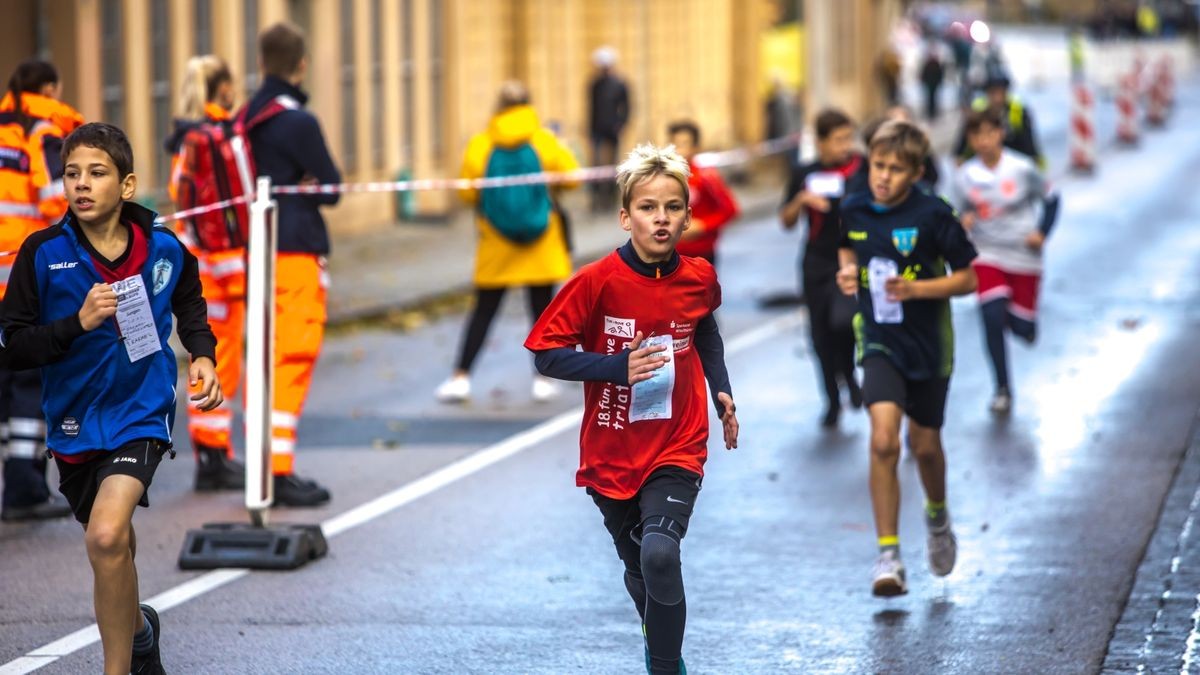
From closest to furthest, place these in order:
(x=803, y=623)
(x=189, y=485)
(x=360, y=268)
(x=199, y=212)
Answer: (x=803, y=623) → (x=199, y=212) → (x=189, y=485) → (x=360, y=268)

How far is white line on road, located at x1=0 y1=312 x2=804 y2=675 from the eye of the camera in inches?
273

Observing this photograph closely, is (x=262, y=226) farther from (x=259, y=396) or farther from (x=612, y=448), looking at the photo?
(x=612, y=448)

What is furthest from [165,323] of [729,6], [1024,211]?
[729,6]

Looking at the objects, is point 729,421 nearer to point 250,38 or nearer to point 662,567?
point 662,567

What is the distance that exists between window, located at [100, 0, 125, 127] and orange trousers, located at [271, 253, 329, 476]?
393 inches

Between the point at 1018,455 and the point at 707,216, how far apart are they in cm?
243

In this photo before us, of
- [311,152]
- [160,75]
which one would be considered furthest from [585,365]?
[160,75]

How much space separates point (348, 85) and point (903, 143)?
676 inches

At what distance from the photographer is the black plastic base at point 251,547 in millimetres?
8125

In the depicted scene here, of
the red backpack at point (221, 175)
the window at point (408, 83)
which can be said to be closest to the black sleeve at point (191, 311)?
the red backpack at point (221, 175)

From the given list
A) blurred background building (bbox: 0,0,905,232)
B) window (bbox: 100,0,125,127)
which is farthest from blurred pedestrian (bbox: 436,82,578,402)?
window (bbox: 100,0,125,127)

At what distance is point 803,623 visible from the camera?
7.34 metres

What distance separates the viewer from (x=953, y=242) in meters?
7.78

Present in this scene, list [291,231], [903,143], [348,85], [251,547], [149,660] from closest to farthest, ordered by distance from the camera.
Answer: [149,660], [903,143], [251,547], [291,231], [348,85]
